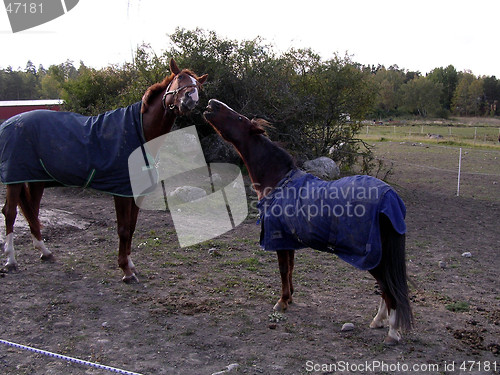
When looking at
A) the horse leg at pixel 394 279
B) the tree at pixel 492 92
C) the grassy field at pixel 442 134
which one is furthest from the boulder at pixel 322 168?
the tree at pixel 492 92

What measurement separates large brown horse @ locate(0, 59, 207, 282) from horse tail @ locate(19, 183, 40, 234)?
0.29 m

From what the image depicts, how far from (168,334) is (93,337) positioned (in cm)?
67

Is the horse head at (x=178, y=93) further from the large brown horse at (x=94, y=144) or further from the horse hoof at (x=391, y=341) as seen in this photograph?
the horse hoof at (x=391, y=341)

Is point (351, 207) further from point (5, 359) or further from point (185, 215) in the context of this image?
point (185, 215)

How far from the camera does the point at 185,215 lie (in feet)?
27.1

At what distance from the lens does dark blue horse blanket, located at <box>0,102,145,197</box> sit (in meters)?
4.80

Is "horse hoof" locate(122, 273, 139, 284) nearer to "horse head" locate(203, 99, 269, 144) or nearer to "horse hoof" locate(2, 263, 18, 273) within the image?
"horse hoof" locate(2, 263, 18, 273)

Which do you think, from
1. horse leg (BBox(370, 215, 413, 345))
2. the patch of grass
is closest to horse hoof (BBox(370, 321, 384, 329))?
horse leg (BBox(370, 215, 413, 345))

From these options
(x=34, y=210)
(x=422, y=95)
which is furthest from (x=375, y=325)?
(x=422, y=95)

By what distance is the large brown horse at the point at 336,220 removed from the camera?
3475 millimetres
